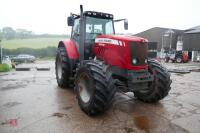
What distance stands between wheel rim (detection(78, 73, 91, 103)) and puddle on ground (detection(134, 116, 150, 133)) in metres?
1.17

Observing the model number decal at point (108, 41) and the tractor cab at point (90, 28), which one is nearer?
the model number decal at point (108, 41)

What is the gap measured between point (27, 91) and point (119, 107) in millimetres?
3285

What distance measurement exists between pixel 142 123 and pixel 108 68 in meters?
1.39

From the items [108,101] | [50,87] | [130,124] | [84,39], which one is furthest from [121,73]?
[50,87]

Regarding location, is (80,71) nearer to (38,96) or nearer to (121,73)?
(121,73)

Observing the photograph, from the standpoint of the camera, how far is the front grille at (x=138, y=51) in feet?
14.9

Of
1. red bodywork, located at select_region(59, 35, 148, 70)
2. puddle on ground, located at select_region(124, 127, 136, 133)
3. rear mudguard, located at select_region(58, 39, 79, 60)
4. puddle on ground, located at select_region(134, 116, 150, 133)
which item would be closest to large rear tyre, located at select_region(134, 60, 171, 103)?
red bodywork, located at select_region(59, 35, 148, 70)

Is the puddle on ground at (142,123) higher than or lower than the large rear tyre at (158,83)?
lower

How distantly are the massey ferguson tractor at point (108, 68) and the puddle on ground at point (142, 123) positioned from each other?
2.11 ft

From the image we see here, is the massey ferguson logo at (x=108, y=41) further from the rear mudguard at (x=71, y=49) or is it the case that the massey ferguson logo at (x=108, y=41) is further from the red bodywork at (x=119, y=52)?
the rear mudguard at (x=71, y=49)

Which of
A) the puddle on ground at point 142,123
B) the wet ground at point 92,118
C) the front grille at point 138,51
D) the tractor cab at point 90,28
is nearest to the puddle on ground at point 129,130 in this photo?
the wet ground at point 92,118

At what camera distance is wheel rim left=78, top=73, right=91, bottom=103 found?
4.53m

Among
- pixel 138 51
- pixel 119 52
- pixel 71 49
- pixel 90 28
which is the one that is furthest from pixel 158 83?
pixel 71 49

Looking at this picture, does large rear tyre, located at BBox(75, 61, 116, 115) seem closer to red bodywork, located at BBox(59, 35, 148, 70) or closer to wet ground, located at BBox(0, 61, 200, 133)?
wet ground, located at BBox(0, 61, 200, 133)
